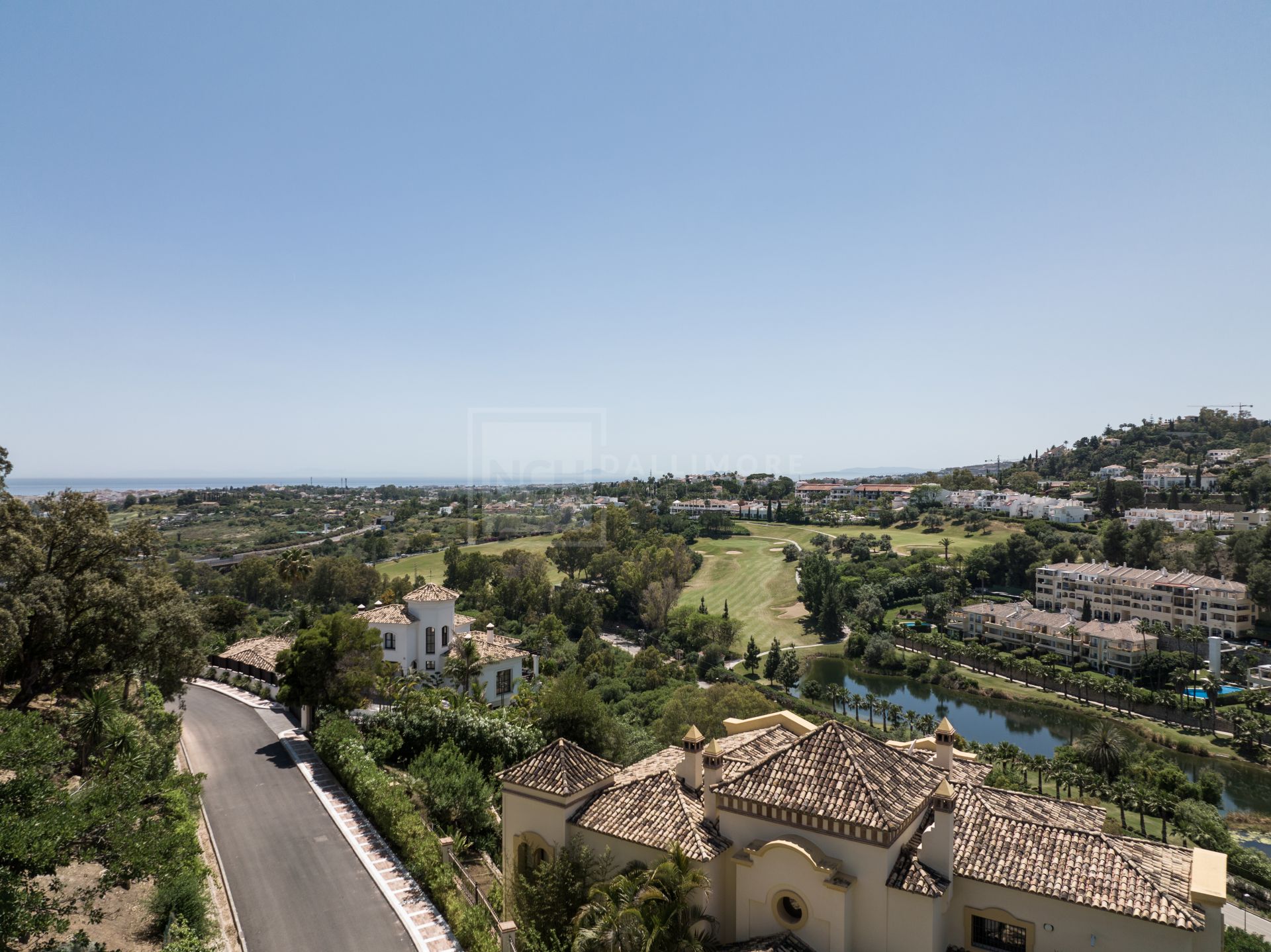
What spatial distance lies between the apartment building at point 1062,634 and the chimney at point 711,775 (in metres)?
66.8

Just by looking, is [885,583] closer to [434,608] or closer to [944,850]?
[434,608]

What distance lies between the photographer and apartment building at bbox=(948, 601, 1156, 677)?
66000 millimetres

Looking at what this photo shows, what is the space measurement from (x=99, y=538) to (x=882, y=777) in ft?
83.0

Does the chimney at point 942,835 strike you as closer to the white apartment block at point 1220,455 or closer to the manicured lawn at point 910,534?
the manicured lawn at point 910,534

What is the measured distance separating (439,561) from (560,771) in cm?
8207

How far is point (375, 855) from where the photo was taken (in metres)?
19.2

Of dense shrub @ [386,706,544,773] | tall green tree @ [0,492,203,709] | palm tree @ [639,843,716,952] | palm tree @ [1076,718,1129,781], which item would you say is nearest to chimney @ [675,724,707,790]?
palm tree @ [639,843,716,952]

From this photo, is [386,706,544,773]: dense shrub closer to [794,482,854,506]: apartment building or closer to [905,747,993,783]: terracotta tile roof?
[905,747,993,783]: terracotta tile roof

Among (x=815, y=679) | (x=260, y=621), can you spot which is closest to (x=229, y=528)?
(x=260, y=621)

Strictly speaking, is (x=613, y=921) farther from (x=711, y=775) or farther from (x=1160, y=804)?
(x=1160, y=804)

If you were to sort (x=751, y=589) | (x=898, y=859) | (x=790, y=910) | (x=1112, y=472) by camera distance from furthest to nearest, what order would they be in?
(x=1112, y=472) → (x=751, y=589) → (x=790, y=910) → (x=898, y=859)

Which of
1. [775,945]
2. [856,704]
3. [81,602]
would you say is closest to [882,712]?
[856,704]

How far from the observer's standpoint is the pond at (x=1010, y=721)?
45375mm

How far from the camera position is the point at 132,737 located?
756 inches
